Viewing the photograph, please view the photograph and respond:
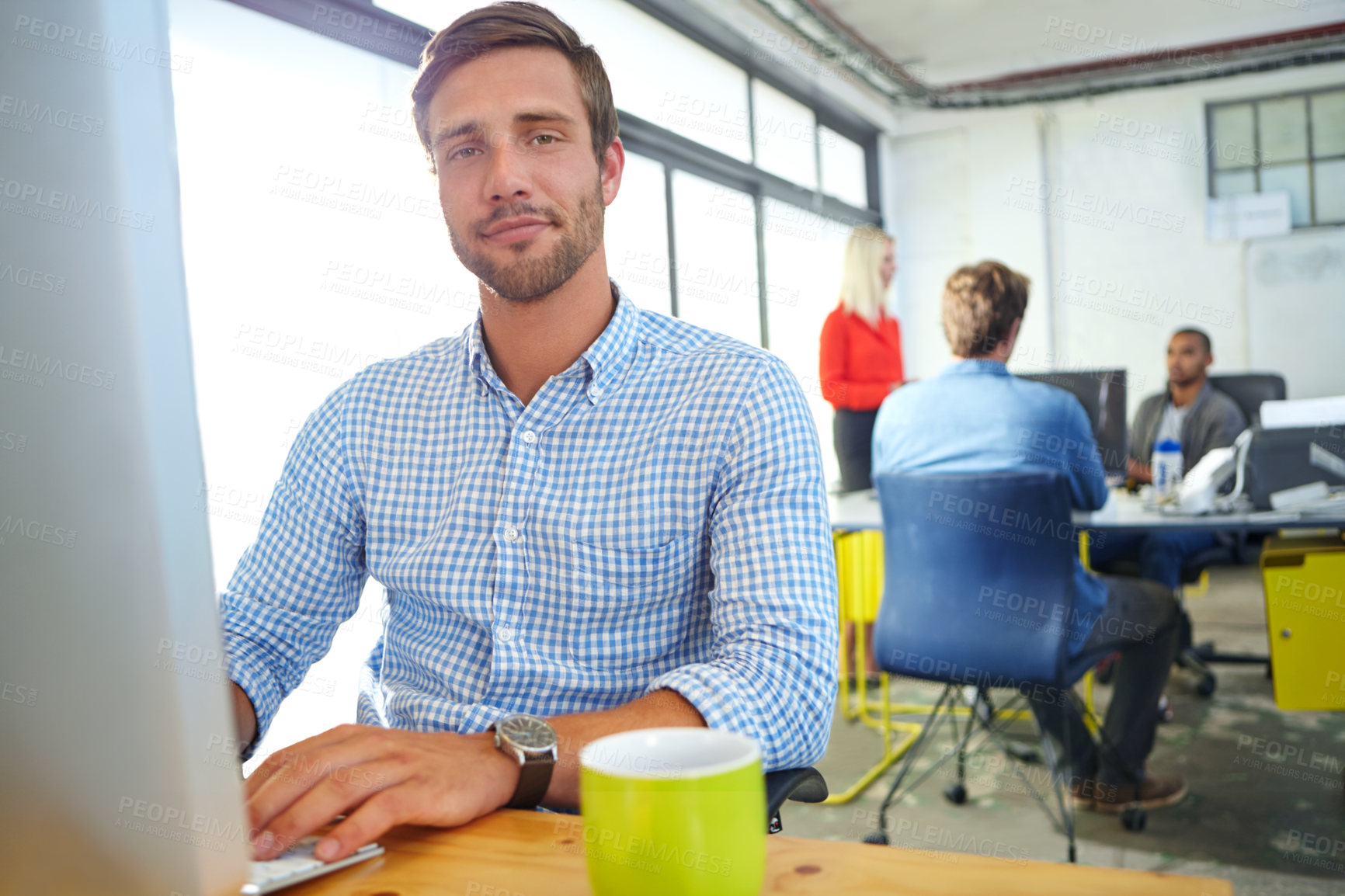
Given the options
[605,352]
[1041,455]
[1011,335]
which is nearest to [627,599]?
[605,352]

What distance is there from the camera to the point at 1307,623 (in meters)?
2.38

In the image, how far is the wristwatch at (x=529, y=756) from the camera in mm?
713

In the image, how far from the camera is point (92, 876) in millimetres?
387

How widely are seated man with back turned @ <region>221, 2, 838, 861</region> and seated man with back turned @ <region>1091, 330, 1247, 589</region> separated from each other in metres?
3.07

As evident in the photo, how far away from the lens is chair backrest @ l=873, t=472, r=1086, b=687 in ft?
7.04

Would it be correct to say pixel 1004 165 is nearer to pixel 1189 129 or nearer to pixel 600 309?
pixel 1189 129

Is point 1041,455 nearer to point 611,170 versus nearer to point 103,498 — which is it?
point 611,170

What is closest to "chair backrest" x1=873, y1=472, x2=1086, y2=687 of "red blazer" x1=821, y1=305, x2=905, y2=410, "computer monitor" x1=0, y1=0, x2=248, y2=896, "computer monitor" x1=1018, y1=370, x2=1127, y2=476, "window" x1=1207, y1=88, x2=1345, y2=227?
"computer monitor" x1=1018, y1=370, x2=1127, y2=476

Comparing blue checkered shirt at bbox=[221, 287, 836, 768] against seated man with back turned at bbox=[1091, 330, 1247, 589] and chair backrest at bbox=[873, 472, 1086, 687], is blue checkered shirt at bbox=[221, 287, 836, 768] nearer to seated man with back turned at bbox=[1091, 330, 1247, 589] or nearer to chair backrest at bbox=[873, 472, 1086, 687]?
chair backrest at bbox=[873, 472, 1086, 687]

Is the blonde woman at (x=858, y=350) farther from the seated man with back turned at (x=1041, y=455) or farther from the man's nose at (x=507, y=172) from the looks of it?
the man's nose at (x=507, y=172)

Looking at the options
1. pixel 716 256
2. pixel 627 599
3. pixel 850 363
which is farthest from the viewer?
pixel 716 256

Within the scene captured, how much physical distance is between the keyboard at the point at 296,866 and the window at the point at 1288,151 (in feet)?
24.2

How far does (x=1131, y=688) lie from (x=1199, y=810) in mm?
338

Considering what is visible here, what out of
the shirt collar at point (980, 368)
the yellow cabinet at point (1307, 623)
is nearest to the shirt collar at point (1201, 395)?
the yellow cabinet at point (1307, 623)
